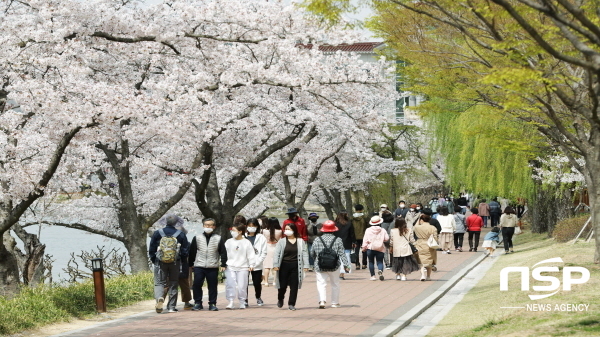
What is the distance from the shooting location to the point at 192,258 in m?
14.5

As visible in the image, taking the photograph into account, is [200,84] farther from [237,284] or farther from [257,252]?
[237,284]

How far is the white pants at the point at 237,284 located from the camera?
48.0 ft

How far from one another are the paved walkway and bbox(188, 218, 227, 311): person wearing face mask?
0.89 ft

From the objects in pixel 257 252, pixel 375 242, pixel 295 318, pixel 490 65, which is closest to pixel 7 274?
pixel 257 252

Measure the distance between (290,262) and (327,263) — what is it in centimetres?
64

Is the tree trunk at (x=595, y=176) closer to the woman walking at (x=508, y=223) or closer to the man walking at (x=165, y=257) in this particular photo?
the woman walking at (x=508, y=223)

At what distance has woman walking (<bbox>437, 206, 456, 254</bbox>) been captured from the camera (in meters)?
26.8

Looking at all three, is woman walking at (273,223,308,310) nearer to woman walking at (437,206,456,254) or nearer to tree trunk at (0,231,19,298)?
tree trunk at (0,231,19,298)

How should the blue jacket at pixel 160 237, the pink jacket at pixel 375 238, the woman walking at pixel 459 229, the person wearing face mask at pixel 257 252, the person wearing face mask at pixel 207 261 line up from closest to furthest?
the blue jacket at pixel 160 237 < the person wearing face mask at pixel 207 261 < the person wearing face mask at pixel 257 252 < the pink jacket at pixel 375 238 < the woman walking at pixel 459 229

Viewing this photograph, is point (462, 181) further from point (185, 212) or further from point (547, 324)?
point (547, 324)

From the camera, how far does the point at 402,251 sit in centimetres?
1870

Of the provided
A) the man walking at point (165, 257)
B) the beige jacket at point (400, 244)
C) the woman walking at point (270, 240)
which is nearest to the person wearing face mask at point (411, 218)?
the beige jacket at point (400, 244)

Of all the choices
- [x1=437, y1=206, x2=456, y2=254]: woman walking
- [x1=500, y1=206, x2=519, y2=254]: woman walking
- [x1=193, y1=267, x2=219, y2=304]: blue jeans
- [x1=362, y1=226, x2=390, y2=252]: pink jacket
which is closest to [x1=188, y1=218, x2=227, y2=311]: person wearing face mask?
[x1=193, y1=267, x2=219, y2=304]: blue jeans

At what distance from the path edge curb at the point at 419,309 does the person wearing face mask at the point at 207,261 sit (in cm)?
339
